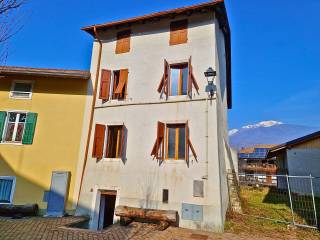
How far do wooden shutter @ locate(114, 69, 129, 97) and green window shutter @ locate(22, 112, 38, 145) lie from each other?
471cm

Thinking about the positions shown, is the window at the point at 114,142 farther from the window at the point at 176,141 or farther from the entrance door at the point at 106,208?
the window at the point at 176,141

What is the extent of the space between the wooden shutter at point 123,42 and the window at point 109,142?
4477mm

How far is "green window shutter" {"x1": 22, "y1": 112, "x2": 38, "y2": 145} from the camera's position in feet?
37.8

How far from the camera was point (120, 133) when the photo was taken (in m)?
11.1

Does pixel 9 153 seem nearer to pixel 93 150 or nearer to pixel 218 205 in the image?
pixel 93 150

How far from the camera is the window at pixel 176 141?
9.90m

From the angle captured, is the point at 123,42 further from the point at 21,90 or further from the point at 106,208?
the point at 106,208

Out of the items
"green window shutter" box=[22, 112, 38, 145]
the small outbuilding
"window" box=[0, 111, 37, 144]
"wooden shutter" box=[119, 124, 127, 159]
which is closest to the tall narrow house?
"wooden shutter" box=[119, 124, 127, 159]

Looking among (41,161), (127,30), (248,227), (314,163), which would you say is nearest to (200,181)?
(248,227)

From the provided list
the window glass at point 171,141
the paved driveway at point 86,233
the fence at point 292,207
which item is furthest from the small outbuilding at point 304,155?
the paved driveway at point 86,233

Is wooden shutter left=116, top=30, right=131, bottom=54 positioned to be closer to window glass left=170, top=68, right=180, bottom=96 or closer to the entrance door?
window glass left=170, top=68, right=180, bottom=96

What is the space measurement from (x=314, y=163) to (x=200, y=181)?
10530 mm

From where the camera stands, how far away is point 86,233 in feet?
25.5

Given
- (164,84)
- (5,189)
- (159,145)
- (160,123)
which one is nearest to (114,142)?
(159,145)
